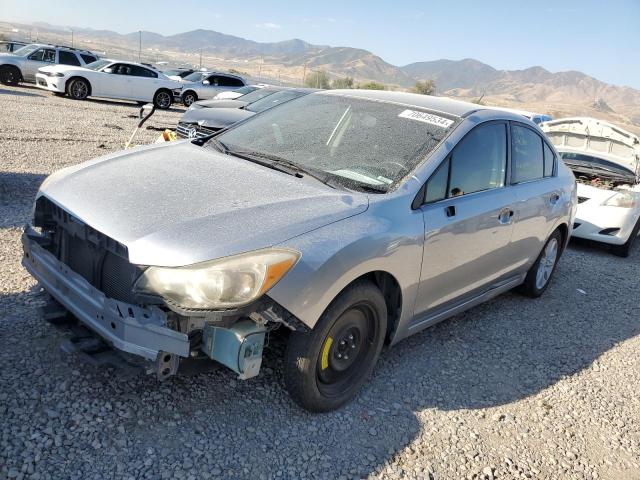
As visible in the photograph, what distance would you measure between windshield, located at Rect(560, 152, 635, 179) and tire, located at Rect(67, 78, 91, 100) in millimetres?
15404

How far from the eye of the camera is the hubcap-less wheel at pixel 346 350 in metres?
2.96

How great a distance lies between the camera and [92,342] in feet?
9.20

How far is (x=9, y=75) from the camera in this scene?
19188 mm

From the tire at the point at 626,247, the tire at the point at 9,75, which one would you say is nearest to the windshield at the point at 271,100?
the tire at the point at 626,247

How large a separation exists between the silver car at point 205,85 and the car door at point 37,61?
4.52m

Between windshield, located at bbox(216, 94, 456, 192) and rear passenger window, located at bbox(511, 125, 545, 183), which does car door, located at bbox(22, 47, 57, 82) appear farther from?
rear passenger window, located at bbox(511, 125, 545, 183)

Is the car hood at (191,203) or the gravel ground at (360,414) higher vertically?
the car hood at (191,203)

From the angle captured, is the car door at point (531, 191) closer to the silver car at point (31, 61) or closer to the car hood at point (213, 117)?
the car hood at point (213, 117)

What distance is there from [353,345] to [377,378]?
0.53 m

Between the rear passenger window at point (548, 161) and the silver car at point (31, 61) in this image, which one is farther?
the silver car at point (31, 61)

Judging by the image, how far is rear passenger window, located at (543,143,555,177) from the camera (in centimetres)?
496

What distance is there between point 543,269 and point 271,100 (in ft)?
24.0

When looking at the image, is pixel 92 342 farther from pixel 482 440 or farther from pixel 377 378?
pixel 482 440

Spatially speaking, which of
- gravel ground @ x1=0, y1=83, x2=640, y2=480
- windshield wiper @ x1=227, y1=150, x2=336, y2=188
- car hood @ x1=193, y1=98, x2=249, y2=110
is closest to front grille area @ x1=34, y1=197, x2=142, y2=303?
gravel ground @ x1=0, y1=83, x2=640, y2=480
